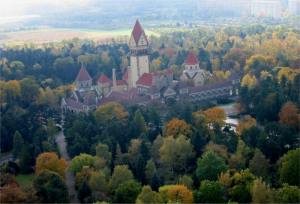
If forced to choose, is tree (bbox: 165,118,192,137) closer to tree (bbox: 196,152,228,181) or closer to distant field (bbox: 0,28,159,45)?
tree (bbox: 196,152,228,181)

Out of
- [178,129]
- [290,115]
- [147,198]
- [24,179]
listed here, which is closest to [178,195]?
[147,198]

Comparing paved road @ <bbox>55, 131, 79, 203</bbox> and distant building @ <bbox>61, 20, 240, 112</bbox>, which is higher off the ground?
distant building @ <bbox>61, 20, 240, 112</bbox>

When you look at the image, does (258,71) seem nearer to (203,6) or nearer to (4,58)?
(4,58)

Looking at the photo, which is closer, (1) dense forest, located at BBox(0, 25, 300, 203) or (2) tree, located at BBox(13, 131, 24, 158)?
(1) dense forest, located at BBox(0, 25, 300, 203)

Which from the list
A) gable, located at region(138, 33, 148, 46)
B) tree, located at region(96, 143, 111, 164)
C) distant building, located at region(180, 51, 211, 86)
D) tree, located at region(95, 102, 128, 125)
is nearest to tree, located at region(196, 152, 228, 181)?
tree, located at region(96, 143, 111, 164)

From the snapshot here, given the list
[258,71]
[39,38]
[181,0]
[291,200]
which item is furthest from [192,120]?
[181,0]

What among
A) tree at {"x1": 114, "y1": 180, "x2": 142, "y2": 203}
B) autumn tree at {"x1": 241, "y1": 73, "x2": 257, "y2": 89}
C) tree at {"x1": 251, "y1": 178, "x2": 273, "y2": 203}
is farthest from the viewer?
autumn tree at {"x1": 241, "y1": 73, "x2": 257, "y2": 89}

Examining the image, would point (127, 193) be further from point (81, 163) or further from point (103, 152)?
point (103, 152)
